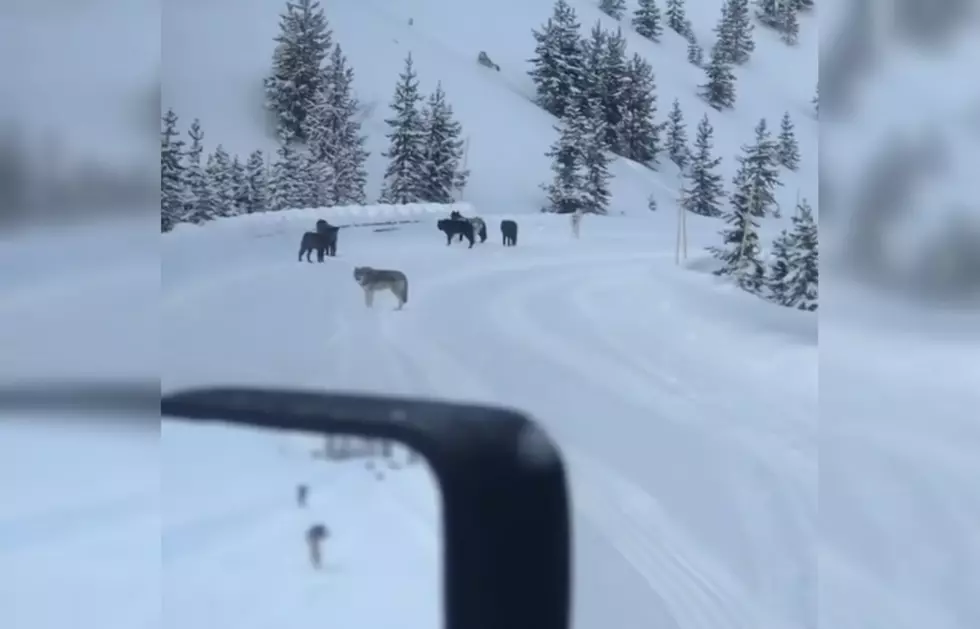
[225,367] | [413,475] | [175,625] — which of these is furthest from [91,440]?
[413,475]

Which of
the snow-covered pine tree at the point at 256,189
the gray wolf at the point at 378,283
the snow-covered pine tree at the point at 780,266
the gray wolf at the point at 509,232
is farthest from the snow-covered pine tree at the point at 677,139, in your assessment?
the snow-covered pine tree at the point at 256,189

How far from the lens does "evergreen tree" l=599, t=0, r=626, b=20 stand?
174cm

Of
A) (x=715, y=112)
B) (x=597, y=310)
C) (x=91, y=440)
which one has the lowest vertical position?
(x=91, y=440)

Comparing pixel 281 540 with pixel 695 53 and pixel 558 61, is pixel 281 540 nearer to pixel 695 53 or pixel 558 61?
pixel 558 61

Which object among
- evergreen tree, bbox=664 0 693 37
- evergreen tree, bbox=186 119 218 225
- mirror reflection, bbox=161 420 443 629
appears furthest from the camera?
evergreen tree, bbox=186 119 218 225

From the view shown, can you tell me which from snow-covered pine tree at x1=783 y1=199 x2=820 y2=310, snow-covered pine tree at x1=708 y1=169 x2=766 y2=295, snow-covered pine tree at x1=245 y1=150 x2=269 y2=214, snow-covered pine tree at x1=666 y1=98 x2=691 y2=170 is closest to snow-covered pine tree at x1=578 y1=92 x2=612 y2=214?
snow-covered pine tree at x1=666 y1=98 x2=691 y2=170

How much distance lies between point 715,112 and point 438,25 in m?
0.59

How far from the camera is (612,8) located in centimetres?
176

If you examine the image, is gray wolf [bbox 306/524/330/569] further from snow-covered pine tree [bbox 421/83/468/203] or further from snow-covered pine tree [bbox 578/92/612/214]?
snow-covered pine tree [bbox 578/92/612/214]

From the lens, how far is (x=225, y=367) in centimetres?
176

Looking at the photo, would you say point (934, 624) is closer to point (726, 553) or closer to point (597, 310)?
point (726, 553)

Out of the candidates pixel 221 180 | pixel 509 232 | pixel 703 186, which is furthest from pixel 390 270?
pixel 703 186

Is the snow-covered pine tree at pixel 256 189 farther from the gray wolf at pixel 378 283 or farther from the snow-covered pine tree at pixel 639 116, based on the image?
the snow-covered pine tree at pixel 639 116

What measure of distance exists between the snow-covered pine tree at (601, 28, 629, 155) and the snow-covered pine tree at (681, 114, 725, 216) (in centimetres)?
15
